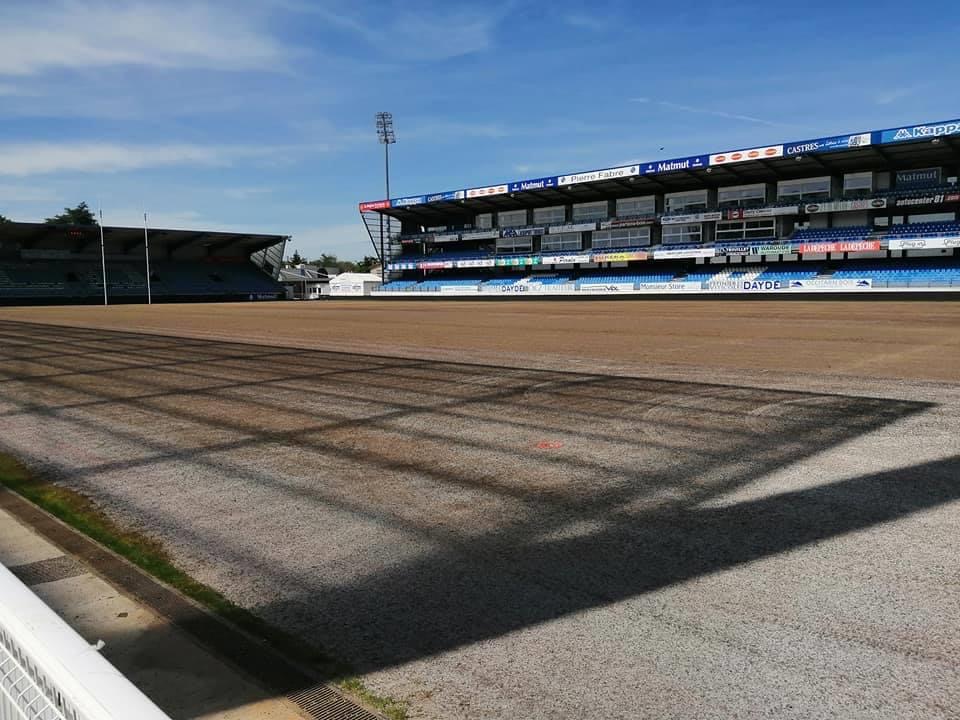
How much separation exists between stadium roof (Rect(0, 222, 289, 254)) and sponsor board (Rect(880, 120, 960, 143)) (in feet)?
222

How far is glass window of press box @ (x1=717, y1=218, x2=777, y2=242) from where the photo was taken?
183ft

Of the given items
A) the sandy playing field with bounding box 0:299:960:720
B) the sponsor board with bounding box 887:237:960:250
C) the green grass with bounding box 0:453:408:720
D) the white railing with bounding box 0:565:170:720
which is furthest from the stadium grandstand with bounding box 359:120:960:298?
the white railing with bounding box 0:565:170:720

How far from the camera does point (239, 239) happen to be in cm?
8606

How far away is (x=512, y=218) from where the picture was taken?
7225cm

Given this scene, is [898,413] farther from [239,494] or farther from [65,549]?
[65,549]

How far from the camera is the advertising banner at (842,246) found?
161 ft

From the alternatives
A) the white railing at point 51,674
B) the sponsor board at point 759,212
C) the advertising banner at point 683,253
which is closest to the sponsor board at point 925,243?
the sponsor board at point 759,212

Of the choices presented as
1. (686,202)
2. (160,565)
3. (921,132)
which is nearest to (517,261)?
(686,202)

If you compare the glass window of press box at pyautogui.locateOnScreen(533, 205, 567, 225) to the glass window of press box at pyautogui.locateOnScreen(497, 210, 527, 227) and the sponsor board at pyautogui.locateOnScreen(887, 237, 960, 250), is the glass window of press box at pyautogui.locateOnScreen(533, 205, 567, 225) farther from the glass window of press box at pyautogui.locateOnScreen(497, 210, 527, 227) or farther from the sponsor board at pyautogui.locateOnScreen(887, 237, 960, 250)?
the sponsor board at pyautogui.locateOnScreen(887, 237, 960, 250)

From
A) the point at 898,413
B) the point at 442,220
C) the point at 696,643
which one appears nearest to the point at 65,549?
the point at 696,643

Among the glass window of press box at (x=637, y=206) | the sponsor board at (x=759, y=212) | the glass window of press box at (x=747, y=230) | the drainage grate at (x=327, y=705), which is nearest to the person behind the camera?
the drainage grate at (x=327, y=705)

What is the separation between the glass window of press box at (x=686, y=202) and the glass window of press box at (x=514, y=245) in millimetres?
14249

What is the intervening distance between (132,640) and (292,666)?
0.87 m

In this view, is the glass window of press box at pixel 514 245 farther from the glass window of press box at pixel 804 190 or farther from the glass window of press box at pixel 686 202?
the glass window of press box at pixel 804 190
